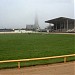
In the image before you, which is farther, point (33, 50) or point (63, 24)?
point (63, 24)

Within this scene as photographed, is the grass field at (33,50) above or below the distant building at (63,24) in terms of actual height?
below

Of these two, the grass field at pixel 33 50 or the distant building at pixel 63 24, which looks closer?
the grass field at pixel 33 50

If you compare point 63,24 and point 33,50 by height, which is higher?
point 63,24

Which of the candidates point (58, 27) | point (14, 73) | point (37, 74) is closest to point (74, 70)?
point (37, 74)

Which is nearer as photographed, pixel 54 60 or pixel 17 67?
pixel 17 67

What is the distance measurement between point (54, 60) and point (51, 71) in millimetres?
3211

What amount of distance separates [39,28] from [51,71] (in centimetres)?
10499

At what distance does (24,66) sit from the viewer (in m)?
11.0

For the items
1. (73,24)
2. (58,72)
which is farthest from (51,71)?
(73,24)

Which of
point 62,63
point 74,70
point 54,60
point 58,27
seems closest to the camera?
point 74,70

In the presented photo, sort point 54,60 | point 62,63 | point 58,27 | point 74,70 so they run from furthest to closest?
point 58,27 < point 54,60 < point 62,63 < point 74,70

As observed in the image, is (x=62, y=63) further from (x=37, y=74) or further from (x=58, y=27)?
(x=58, y=27)

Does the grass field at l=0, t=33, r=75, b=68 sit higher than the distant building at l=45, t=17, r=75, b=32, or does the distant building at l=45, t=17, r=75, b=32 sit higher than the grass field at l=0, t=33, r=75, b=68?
the distant building at l=45, t=17, r=75, b=32

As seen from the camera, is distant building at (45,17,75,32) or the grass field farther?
distant building at (45,17,75,32)
